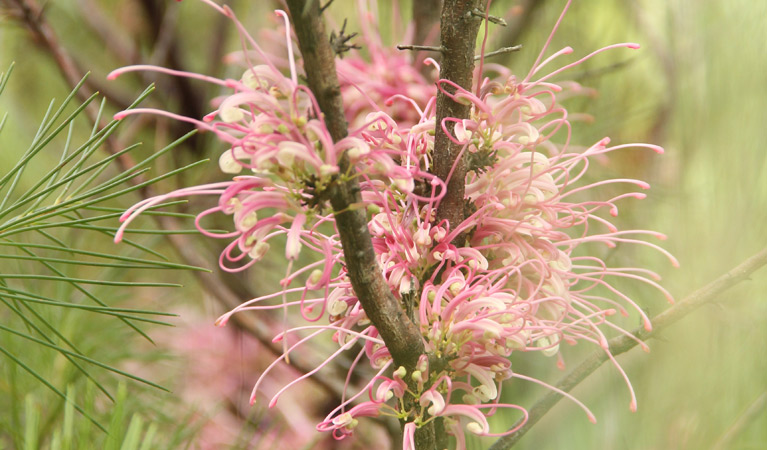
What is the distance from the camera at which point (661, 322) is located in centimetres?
52

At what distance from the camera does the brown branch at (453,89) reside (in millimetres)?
519

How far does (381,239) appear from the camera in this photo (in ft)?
1.88

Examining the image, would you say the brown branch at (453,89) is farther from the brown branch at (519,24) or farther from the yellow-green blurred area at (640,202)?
the brown branch at (519,24)

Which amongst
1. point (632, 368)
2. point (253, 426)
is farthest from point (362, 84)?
point (632, 368)

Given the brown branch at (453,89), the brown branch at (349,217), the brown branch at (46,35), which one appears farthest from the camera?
the brown branch at (46,35)

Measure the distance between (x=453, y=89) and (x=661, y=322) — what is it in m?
0.23

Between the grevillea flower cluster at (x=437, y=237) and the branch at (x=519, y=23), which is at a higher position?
the branch at (x=519, y=23)

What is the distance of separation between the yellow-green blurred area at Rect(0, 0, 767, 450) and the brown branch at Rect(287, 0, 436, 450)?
6.6 inches

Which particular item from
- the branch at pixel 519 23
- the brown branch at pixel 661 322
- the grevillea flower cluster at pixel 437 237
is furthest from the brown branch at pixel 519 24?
the brown branch at pixel 661 322

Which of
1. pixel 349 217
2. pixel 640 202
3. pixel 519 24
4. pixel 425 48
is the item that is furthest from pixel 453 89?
pixel 519 24

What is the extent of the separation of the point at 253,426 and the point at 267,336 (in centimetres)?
30

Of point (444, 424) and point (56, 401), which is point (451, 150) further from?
point (56, 401)

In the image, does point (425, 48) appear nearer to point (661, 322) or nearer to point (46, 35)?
point (661, 322)

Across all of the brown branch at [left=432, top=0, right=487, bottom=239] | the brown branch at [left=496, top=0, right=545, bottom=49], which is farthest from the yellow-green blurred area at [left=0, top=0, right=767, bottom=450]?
the brown branch at [left=432, top=0, right=487, bottom=239]
